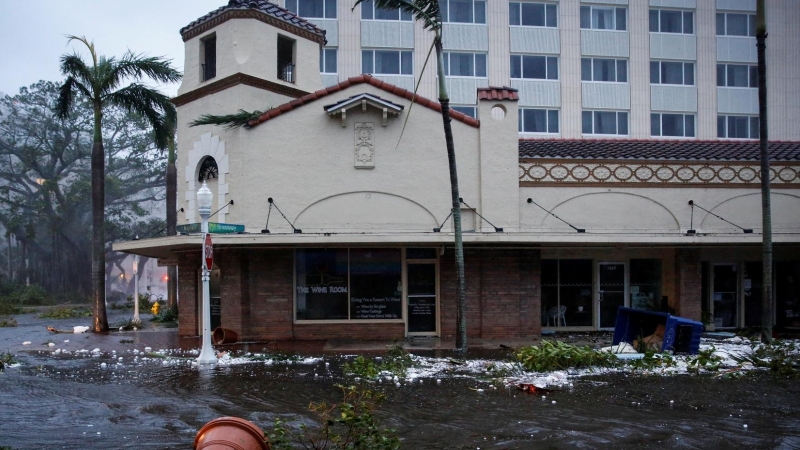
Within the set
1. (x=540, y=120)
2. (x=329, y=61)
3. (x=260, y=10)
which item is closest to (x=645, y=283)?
(x=260, y=10)

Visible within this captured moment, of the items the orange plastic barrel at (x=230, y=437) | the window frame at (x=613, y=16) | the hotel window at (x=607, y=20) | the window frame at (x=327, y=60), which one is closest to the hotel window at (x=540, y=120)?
the window frame at (x=613, y=16)

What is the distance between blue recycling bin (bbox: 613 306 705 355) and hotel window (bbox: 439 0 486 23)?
25.1 meters

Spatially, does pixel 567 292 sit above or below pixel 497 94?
below

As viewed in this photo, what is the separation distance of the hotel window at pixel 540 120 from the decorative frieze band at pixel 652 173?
60.3 feet

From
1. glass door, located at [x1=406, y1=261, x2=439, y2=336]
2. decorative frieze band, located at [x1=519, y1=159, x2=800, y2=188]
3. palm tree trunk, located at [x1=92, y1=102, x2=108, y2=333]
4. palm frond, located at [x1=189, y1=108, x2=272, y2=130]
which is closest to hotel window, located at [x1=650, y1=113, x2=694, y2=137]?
decorative frieze band, located at [x1=519, y1=159, x2=800, y2=188]

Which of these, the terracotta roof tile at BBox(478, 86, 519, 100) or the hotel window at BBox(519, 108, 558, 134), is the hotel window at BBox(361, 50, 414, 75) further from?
the terracotta roof tile at BBox(478, 86, 519, 100)

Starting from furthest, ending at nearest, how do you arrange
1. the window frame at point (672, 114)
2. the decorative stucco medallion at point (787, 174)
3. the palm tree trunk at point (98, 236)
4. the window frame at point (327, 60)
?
the window frame at point (672, 114)
the window frame at point (327, 60)
the palm tree trunk at point (98, 236)
the decorative stucco medallion at point (787, 174)

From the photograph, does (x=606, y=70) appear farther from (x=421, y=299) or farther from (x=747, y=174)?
(x=421, y=299)

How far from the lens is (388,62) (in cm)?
3641

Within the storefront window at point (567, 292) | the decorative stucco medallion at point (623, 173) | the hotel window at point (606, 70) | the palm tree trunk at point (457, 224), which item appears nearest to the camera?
the palm tree trunk at point (457, 224)

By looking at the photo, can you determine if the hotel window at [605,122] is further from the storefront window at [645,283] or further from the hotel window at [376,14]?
the storefront window at [645,283]

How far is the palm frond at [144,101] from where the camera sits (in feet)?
71.3

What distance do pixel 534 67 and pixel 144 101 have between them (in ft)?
72.4

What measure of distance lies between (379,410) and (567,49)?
1244 inches
